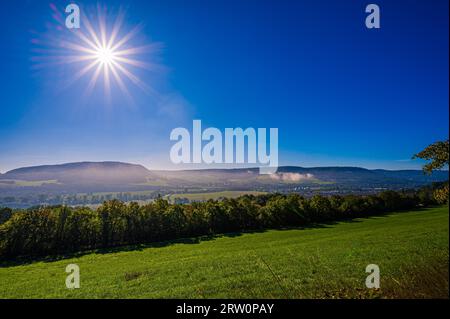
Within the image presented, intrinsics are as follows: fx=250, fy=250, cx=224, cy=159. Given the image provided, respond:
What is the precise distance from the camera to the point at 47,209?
3897cm

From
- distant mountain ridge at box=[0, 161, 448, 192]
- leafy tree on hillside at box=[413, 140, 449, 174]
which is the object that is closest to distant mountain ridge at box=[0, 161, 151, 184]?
distant mountain ridge at box=[0, 161, 448, 192]

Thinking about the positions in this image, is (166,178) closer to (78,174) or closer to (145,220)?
(78,174)

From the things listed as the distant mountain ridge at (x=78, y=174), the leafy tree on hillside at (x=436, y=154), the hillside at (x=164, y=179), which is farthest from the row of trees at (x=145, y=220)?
the distant mountain ridge at (x=78, y=174)

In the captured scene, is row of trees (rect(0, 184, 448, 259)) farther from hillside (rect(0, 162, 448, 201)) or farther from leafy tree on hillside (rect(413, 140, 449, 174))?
hillside (rect(0, 162, 448, 201))

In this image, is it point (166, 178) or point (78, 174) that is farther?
point (166, 178)

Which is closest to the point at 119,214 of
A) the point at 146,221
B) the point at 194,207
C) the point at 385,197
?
the point at 146,221

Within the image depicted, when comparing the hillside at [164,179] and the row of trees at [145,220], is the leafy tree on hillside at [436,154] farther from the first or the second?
the hillside at [164,179]

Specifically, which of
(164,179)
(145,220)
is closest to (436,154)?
(145,220)

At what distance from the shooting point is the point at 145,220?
136 feet

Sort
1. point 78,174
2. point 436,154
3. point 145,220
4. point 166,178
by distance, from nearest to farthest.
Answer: point 436,154, point 145,220, point 78,174, point 166,178

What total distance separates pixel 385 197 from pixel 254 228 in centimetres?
3976

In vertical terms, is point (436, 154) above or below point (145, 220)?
above

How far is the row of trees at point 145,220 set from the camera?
34.8 metres
